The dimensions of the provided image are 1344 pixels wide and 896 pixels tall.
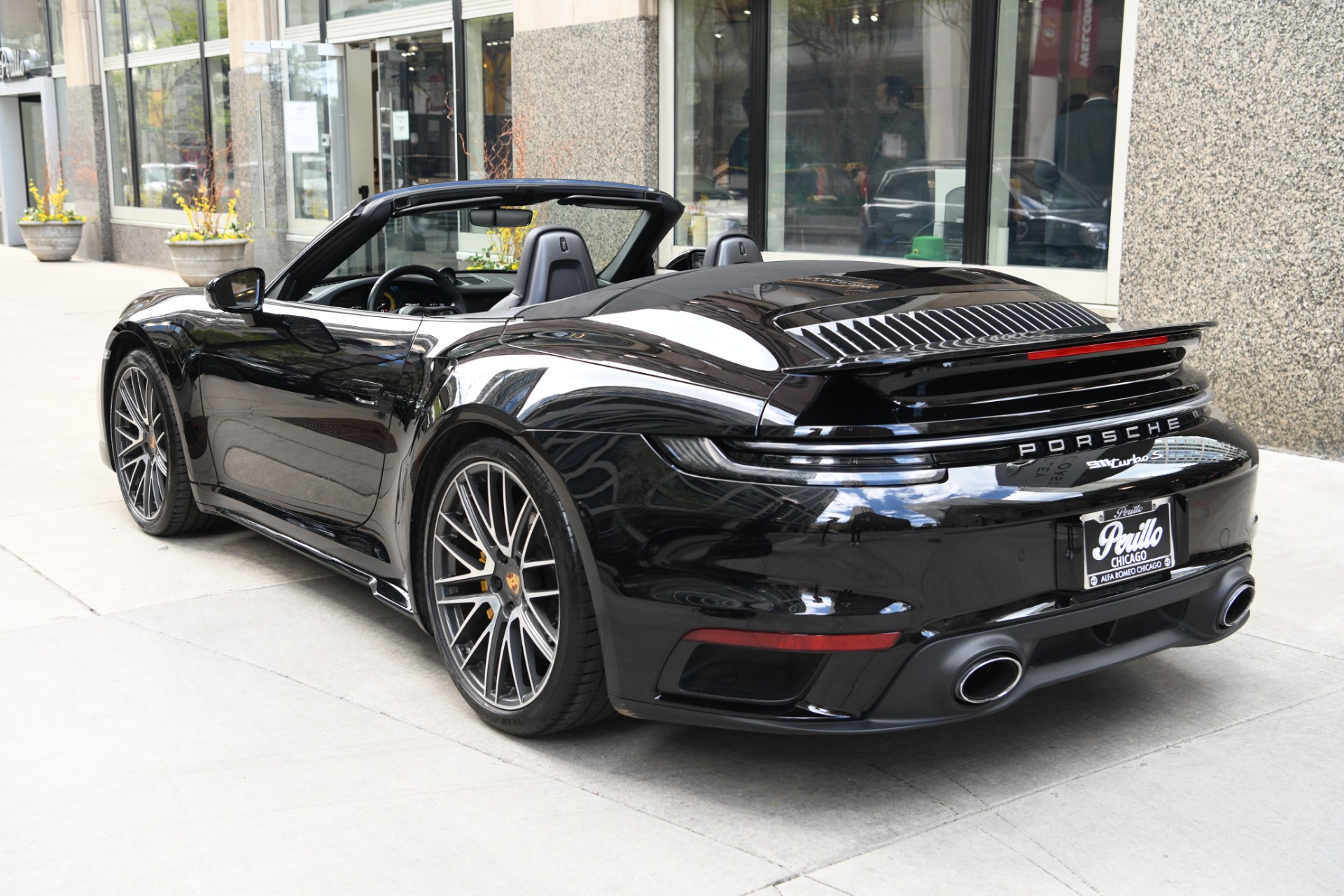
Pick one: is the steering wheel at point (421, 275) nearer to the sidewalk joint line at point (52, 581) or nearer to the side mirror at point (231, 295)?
the side mirror at point (231, 295)

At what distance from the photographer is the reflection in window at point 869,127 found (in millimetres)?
8555

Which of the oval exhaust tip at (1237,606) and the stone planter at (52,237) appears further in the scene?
the stone planter at (52,237)

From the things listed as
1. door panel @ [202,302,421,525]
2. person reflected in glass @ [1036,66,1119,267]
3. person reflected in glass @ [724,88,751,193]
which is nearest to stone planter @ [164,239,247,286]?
person reflected in glass @ [724,88,751,193]

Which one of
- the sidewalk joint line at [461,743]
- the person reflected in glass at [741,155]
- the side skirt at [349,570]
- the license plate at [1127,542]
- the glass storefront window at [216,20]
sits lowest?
the sidewalk joint line at [461,743]

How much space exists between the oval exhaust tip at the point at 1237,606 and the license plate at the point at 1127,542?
8.4 inches

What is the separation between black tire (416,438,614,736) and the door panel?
0.42 m

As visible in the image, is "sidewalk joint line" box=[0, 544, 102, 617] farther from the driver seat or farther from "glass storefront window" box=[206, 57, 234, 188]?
"glass storefront window" box=[206, 57, 234, 188]

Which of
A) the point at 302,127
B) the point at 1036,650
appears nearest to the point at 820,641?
the point at 1036,650

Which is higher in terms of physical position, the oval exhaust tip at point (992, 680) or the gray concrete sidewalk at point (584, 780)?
the oval exhaust tip at point (992, 680)

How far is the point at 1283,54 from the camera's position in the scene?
6.43 m

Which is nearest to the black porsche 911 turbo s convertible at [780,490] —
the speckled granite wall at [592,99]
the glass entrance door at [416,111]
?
the speckled granite wall at [592,99]

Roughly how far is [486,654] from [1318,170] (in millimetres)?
5052

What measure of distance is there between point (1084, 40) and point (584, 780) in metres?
6.17

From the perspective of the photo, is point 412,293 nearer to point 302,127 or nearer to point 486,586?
point 486,586
